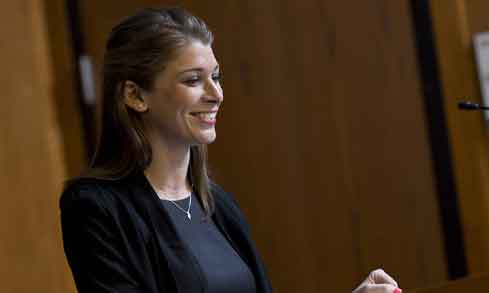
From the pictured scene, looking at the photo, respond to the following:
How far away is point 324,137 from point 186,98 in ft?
4.32

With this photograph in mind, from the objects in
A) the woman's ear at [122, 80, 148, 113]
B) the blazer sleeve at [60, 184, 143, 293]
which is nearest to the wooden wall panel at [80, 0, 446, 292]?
the woman's ear at [122, 80, 148, 113]

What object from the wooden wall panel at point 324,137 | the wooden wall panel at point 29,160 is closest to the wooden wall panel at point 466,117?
the wooden wall panel at point 324,137

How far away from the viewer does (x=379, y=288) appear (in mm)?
1367

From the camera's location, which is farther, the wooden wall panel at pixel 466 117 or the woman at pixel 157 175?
the wooden wall panel at pixel 466 117

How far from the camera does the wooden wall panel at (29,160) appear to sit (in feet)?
8.30


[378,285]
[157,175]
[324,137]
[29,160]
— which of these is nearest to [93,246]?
[157,175]

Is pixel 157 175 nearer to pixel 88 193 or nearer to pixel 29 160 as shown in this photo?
pixel 88 193

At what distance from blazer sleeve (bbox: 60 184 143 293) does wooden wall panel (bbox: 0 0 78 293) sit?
3.76 feet

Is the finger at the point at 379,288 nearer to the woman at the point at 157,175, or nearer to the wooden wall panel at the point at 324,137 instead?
the woman at the point at 157,175

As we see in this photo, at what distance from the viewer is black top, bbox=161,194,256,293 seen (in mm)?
1430

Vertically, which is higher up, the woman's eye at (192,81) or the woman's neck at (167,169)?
the woman's eye at (192,81)

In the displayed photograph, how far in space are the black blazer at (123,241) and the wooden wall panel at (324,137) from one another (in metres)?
1.32

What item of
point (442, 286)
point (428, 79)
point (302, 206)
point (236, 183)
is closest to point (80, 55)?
point (236, 183)

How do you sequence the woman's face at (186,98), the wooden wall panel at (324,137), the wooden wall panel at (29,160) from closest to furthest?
the woman's face at (186,98) < the wooden wall panel at (29,160) < the wooden wall panel at (324,137)
